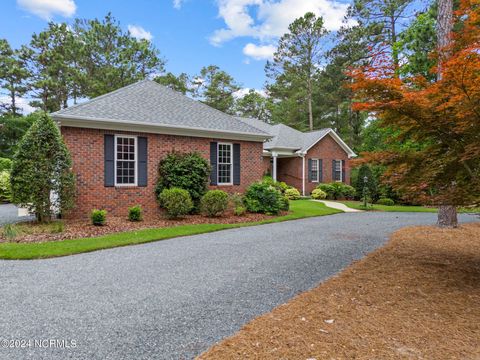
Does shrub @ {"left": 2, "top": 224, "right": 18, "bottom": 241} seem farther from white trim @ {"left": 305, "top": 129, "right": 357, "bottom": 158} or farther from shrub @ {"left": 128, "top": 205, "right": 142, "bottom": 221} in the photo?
white trim @ {"left": 305, "top": 129, "right": 357, "bottom": 158}

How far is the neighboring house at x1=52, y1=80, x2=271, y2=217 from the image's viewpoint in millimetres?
9562

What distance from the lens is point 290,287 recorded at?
4.14 m

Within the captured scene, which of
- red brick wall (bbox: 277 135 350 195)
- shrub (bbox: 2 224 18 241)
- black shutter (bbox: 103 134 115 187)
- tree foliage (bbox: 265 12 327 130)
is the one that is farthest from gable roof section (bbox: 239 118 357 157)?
shrub (bbox: 2 224 18 241)

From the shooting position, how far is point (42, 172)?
8.06 metres

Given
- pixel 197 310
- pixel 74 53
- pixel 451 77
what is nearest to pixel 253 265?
pixel 197 310

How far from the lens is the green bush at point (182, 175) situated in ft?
35.1

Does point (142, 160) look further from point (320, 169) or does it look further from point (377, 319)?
point (320, 169)

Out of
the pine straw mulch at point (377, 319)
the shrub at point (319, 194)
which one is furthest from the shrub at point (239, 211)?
the shrub at point (319, 194)

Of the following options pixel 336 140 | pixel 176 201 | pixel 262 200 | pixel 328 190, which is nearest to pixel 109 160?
pixel 176 201

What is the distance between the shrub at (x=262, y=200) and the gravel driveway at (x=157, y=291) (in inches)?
158

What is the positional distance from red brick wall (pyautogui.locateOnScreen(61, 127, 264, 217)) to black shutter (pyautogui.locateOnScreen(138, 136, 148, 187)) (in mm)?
149

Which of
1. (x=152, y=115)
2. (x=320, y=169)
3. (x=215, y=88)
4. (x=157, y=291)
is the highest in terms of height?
(x=215, y=88)

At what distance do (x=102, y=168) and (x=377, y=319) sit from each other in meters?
9.18

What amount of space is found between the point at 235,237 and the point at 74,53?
27.4 metres
